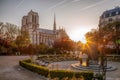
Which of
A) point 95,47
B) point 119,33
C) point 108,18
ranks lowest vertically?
point 95,47

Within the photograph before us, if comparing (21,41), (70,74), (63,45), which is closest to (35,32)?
(63,45)

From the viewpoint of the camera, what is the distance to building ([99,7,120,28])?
6317 centimetres

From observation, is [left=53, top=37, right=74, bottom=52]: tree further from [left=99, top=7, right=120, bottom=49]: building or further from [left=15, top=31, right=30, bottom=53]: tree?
[left=99, top=7, right=120, bottom=49]: building

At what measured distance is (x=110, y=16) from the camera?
6562cm

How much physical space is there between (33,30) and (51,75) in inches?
4342

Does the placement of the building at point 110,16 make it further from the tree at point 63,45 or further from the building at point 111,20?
the tree at point 63,45

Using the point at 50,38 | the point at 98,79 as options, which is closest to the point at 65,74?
the point at 98,79

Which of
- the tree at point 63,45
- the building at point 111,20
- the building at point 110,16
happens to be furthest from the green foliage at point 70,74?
the tree at point 63,45

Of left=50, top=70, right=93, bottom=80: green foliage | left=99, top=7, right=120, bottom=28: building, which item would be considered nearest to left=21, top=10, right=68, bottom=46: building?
left=99, top=7, right=120, bottom=28: building

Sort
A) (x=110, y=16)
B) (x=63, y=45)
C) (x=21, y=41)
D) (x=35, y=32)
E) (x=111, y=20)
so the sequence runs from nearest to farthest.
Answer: (x=21, y=41)
(x=111, y=20)
(x=110, y=16)
(x=63, y=45)
(x=35, y=32)

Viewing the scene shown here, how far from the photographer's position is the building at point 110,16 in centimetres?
6317

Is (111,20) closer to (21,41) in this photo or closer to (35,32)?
(21,41)

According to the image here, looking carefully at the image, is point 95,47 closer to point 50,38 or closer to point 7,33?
point 7,33

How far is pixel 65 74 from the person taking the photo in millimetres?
15992
